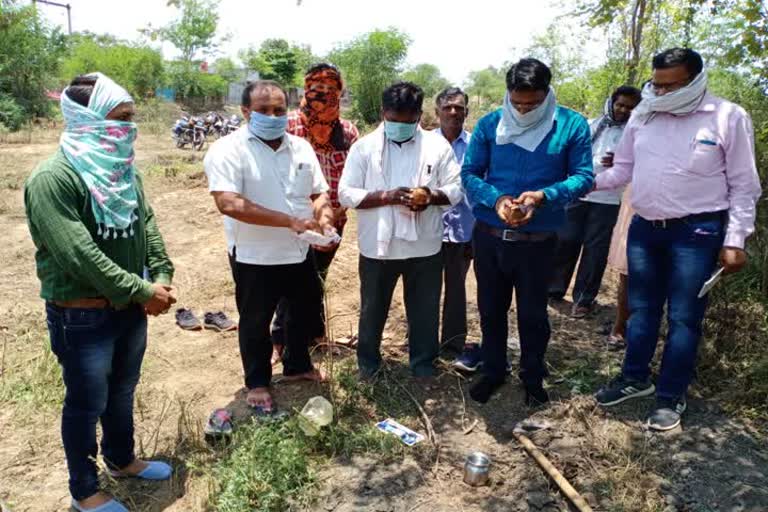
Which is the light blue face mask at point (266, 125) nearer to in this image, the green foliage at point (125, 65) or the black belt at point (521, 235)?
the black belt at point (521, 235)

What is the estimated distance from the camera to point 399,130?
3.18m

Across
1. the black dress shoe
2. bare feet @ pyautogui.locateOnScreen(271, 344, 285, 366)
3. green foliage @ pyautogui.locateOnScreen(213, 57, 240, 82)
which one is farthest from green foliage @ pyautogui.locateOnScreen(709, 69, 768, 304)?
green foliage @ pyautogui.locateOnScreen(213, 57, 240, 82)

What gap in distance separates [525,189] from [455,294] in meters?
1.02

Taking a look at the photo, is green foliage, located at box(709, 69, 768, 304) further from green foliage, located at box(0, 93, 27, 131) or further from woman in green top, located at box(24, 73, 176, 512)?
green foliage, located at box(0, 93, 27, 131)

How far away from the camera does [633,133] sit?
124 inches

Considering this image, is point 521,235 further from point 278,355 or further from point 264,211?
point 278,355

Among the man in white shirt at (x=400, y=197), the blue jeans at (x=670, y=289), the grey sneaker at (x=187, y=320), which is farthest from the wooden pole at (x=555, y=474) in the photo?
the grey sneaker at (x=187, y=320)

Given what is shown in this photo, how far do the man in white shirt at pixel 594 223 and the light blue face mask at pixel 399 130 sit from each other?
1.60 meters

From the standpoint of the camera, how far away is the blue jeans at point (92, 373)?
2246 millimetres

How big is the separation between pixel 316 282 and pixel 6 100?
19408 mm

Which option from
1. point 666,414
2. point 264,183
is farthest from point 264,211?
point 666,414

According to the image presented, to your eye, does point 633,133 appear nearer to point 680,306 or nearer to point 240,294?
point 680,306

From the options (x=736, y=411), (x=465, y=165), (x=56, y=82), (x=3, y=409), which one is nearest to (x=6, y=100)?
(x=56, y=82)

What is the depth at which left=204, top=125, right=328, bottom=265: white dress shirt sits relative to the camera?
2.90 m
